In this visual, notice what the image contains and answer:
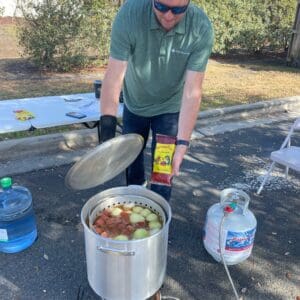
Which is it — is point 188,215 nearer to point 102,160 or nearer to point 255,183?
point 255,183

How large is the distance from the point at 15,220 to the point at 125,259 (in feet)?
3.93

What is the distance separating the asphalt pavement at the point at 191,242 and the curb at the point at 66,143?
158mm

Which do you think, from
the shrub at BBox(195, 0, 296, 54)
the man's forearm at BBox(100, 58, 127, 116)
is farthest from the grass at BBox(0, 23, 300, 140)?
the man's forearm at BBox(100, 58, 127, 116)

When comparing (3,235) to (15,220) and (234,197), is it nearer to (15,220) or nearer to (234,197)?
(15,220)

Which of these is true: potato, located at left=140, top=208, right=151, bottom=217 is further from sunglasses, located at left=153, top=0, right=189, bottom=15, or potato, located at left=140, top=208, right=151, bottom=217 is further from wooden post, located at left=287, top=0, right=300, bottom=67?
wooden post, located at left=287, top=0, right=300, bottom=67

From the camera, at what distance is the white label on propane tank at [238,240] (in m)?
2.43

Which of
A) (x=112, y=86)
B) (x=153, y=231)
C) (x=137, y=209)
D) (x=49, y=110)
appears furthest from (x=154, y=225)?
(x=49, y=110)

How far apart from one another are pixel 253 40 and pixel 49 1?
5.61 meters

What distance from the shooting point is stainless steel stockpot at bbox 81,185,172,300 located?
1728mm

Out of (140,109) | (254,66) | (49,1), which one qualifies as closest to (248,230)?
(140,109)

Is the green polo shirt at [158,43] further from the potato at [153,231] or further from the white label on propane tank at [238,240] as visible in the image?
the white label on propane tank at [238,240]

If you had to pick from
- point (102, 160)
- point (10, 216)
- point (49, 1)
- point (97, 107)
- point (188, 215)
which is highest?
point (49, 1)

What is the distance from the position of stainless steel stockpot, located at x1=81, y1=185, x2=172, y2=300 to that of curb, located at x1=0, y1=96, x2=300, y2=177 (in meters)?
2.07

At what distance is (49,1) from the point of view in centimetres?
623
